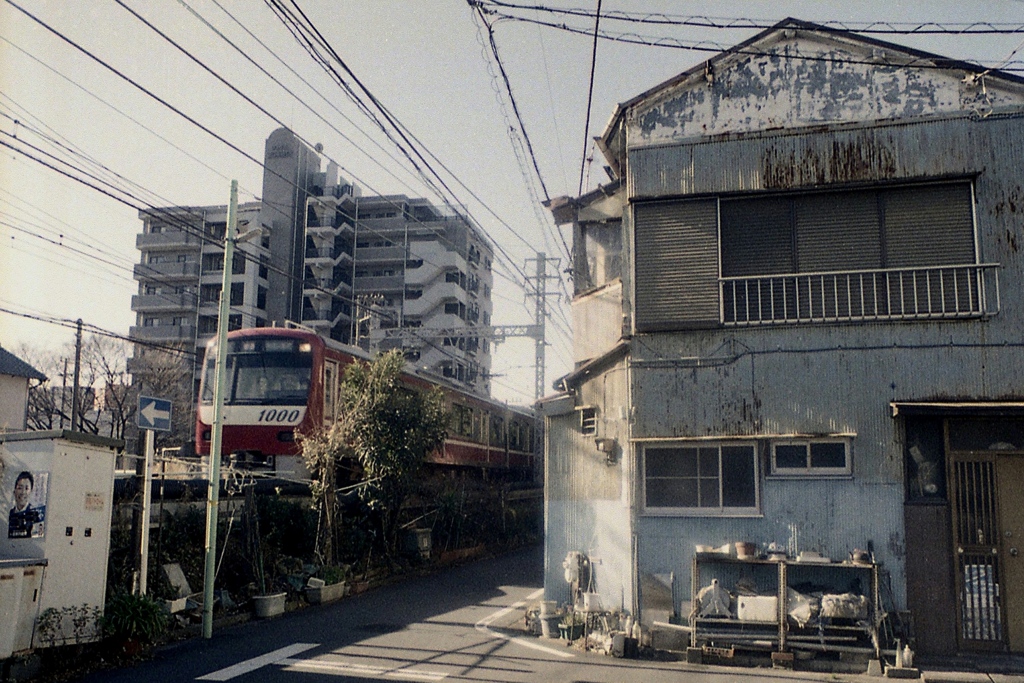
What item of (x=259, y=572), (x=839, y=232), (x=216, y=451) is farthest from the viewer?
(x=259, y=572)

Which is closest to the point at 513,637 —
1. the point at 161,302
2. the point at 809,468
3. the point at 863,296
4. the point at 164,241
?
the point at 809,468

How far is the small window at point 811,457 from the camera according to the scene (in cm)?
1071

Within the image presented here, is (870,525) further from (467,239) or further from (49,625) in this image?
(467,239)

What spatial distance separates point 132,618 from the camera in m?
10.7

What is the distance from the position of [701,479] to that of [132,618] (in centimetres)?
750

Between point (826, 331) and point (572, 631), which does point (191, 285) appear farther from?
point (826, 331)

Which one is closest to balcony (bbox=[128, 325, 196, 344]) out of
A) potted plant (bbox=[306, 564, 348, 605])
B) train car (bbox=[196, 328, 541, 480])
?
train car (bbox=[196, 328, 541, 480])

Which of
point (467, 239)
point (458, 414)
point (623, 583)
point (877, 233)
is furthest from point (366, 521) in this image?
point (467, 239)

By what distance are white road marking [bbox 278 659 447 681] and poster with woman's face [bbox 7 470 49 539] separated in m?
3.28

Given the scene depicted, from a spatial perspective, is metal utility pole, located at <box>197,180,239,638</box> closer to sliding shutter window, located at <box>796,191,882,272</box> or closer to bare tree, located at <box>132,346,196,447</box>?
sliding shutter window, located at <box>796,191,882,272</box>

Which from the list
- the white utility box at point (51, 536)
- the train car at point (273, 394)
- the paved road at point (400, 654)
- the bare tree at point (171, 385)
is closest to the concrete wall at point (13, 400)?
the bare tree at point (171, 385)

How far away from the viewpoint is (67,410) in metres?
52.3

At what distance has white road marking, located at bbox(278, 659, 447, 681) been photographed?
9602 millimetres

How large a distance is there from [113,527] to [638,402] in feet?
27.1
